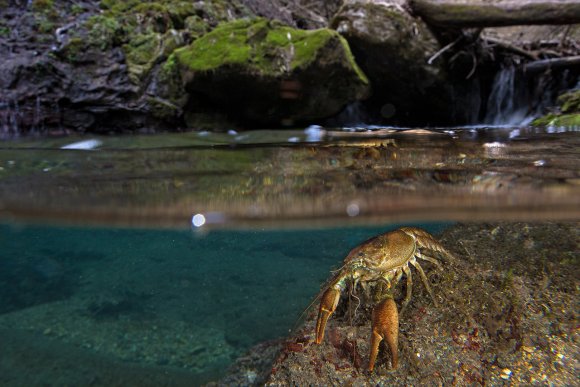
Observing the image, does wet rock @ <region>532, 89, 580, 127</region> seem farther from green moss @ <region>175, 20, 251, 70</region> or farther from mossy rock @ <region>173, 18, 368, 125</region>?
green moss @ <region>175, 20, 251, 70</region>

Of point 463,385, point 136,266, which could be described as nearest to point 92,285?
point 136,266

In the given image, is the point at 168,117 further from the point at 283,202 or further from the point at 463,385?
the point at 463,385

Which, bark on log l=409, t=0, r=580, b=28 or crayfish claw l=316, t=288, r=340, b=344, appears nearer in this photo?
crayfish claw l=316, t=288, r=340, b=344

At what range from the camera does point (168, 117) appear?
29.0 ft

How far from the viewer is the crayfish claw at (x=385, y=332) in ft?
9.46

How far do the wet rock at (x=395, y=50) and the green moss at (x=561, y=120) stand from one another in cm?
280

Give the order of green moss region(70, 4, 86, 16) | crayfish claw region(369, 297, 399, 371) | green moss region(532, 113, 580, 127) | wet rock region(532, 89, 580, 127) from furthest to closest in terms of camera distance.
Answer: green moss region(70, 4, 86, 16) < wet rock region(532, 89, 580, 127) < green moss region(532, 113, 580, 127) < crayfish claw region(369, 297, 399, 371)

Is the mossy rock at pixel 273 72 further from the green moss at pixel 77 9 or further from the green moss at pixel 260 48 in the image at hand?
the green moss at pixel 77 9

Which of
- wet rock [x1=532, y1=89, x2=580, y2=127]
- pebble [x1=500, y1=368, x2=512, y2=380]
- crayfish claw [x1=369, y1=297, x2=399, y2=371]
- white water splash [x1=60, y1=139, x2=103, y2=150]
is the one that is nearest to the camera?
crayfish claw [x1=369, y1=297, x2=399, y2=371]

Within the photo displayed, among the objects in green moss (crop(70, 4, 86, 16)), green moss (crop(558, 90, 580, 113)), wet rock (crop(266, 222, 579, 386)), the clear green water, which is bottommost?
the clear green water

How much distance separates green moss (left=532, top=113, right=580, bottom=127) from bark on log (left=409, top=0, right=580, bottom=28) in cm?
212

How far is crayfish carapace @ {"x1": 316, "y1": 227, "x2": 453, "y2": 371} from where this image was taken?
2932 millimetres

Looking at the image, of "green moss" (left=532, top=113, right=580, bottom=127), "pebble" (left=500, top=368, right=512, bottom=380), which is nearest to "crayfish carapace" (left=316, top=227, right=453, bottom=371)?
"pebble" (left=500, top=368, right=512, bottom=380)

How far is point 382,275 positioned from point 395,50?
7269mm
